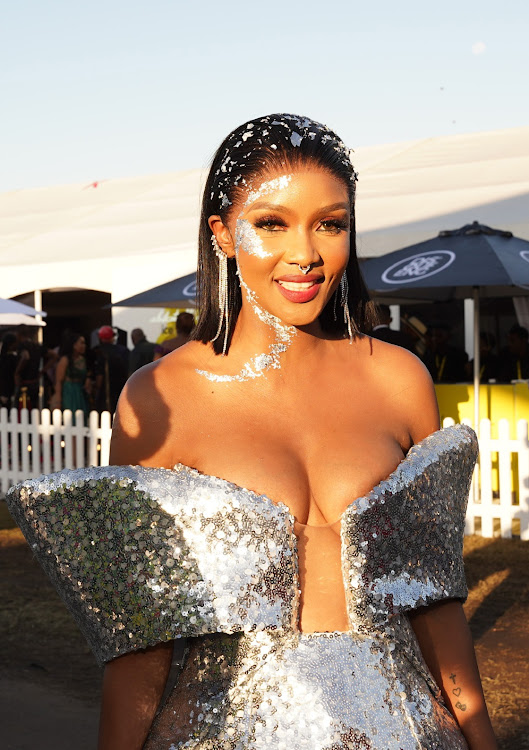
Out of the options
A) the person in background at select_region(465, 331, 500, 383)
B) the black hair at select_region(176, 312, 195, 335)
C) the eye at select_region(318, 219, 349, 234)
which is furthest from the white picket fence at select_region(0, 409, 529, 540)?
the eye at select_region(318, 219, 349, 234)

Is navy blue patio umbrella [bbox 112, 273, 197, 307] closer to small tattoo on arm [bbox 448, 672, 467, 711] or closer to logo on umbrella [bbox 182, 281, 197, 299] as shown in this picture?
logo on umbrella [bbox 182, 281, 197, 299]

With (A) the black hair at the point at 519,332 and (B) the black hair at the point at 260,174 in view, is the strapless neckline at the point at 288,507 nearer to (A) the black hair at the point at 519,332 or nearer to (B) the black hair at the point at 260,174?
(B) the black hair at the point at 260,174

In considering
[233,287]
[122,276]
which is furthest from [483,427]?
[122,276]

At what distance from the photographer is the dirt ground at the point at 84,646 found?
202 inches

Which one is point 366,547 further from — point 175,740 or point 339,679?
point 175,740

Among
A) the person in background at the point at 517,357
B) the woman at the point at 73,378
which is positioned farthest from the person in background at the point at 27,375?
the person in background at the point at 517,357

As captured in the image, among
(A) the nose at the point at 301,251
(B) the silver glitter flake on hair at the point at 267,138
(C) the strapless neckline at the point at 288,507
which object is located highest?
(B) the silver glitter flake on hair at the point at 267,138

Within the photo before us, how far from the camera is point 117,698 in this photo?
5.40 feet

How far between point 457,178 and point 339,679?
17.6 meters

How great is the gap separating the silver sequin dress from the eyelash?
1.49 feet

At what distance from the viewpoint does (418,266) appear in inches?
396

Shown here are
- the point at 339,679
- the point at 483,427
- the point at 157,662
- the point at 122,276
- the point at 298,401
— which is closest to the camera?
the point at 339,679

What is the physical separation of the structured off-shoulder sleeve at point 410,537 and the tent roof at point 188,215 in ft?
34.1

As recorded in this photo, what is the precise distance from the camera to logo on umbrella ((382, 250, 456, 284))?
9805mm
